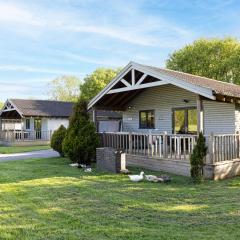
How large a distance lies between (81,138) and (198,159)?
524 centimetres

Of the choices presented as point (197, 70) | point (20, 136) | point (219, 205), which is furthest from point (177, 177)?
point (197, 70)

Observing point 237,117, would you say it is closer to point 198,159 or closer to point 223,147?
point 223,147

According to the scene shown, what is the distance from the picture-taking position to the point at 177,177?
11.3 meters

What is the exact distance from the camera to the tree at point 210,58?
3832 cm

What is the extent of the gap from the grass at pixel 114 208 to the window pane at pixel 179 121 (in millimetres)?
5686

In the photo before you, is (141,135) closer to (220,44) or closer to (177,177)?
(177,177)

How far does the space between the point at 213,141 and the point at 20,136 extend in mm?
21966

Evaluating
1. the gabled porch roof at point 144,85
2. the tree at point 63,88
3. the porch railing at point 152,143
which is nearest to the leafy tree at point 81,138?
the porch railing at point 152,143

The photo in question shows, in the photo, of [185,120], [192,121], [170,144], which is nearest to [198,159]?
[170,144]

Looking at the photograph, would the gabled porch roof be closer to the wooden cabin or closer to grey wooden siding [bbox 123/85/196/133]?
the wooden cabin

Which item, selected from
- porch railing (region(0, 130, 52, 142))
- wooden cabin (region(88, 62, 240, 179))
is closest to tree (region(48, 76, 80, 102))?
porch railing (region(0, 130, 52, 142))

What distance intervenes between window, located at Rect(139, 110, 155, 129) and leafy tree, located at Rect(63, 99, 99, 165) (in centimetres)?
463

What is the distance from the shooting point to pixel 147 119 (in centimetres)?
1827

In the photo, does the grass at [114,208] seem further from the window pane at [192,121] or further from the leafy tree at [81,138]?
the window pane at [192,121]
